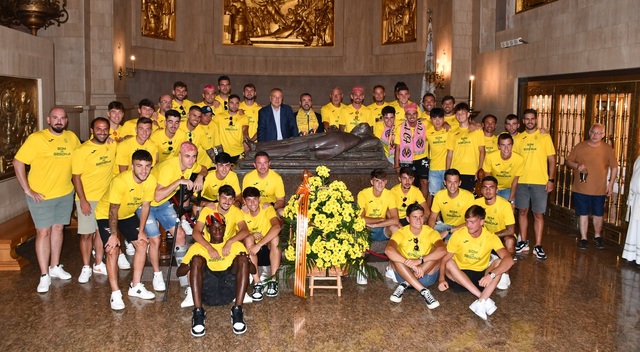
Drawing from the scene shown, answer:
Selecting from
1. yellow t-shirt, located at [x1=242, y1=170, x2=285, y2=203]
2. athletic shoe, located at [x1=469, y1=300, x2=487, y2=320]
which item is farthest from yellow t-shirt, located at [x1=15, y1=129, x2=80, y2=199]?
athletic shoe, located at [x1=469, y1=300, x2=487, y2=320]

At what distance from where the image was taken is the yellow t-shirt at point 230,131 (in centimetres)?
912

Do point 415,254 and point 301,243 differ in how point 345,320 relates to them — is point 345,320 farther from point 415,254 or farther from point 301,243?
point 415,254

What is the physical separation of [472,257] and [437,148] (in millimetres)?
2675

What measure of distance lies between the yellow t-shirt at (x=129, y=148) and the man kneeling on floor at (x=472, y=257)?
10.7 feet

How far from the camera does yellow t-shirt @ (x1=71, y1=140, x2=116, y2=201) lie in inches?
260

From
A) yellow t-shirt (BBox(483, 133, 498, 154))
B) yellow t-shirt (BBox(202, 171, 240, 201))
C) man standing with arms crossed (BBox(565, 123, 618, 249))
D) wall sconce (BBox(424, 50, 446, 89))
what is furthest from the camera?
wall sconce (BBox(424, 50, 446, 89))

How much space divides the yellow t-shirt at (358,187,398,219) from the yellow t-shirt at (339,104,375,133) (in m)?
2.65

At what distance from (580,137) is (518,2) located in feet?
11.4

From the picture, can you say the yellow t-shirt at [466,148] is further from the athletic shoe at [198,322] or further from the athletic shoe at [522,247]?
the athletic shoe at [198,322]

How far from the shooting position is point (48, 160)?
21.6 ft

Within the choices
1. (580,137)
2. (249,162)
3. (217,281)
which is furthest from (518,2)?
A: (217,281)

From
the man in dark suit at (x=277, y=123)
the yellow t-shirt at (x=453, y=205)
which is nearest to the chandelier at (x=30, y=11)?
the man in dark suit at (x=277, y=123)

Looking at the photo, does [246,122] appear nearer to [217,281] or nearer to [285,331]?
[217,281]

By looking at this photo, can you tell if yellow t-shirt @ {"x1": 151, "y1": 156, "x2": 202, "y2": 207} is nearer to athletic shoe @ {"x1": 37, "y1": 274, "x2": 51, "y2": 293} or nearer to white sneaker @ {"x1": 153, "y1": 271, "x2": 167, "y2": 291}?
white sneaker @ {"x1": 153, "y1": 271, "x2": 167, "y2": 291}
